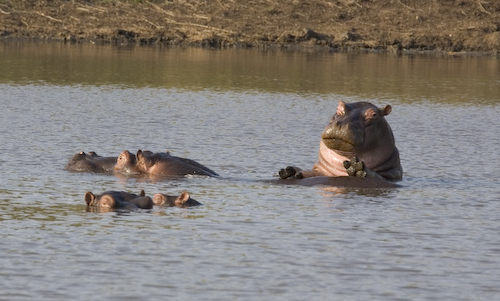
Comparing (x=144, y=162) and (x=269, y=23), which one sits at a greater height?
(x=269, y=23)

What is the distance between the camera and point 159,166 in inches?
440

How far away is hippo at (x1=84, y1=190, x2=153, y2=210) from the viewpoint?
9.06 metres

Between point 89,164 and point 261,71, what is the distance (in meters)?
13.9

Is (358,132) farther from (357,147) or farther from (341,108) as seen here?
(341,108)

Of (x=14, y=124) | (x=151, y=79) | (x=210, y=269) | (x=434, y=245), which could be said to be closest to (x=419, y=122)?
(x=14, y=124)

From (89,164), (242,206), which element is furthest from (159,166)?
(242,206)

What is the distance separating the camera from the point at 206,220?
347 inches

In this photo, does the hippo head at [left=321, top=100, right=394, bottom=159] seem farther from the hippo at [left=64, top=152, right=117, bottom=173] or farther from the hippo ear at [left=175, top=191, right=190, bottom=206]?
the hippo at [left=64, top=152, right=117, bottom=173]

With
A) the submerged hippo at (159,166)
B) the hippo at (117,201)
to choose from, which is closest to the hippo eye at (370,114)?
the submerged hippo at (159,166)

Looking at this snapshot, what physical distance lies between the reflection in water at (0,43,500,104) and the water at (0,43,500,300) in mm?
574

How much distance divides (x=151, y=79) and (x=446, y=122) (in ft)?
26.0

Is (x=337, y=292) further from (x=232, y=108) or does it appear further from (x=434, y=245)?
(x=232, y=108)

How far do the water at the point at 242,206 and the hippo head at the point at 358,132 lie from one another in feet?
1.47

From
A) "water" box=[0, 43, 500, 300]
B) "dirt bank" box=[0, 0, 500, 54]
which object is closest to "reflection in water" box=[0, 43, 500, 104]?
"water" box=[0, 43, 500, 300]
